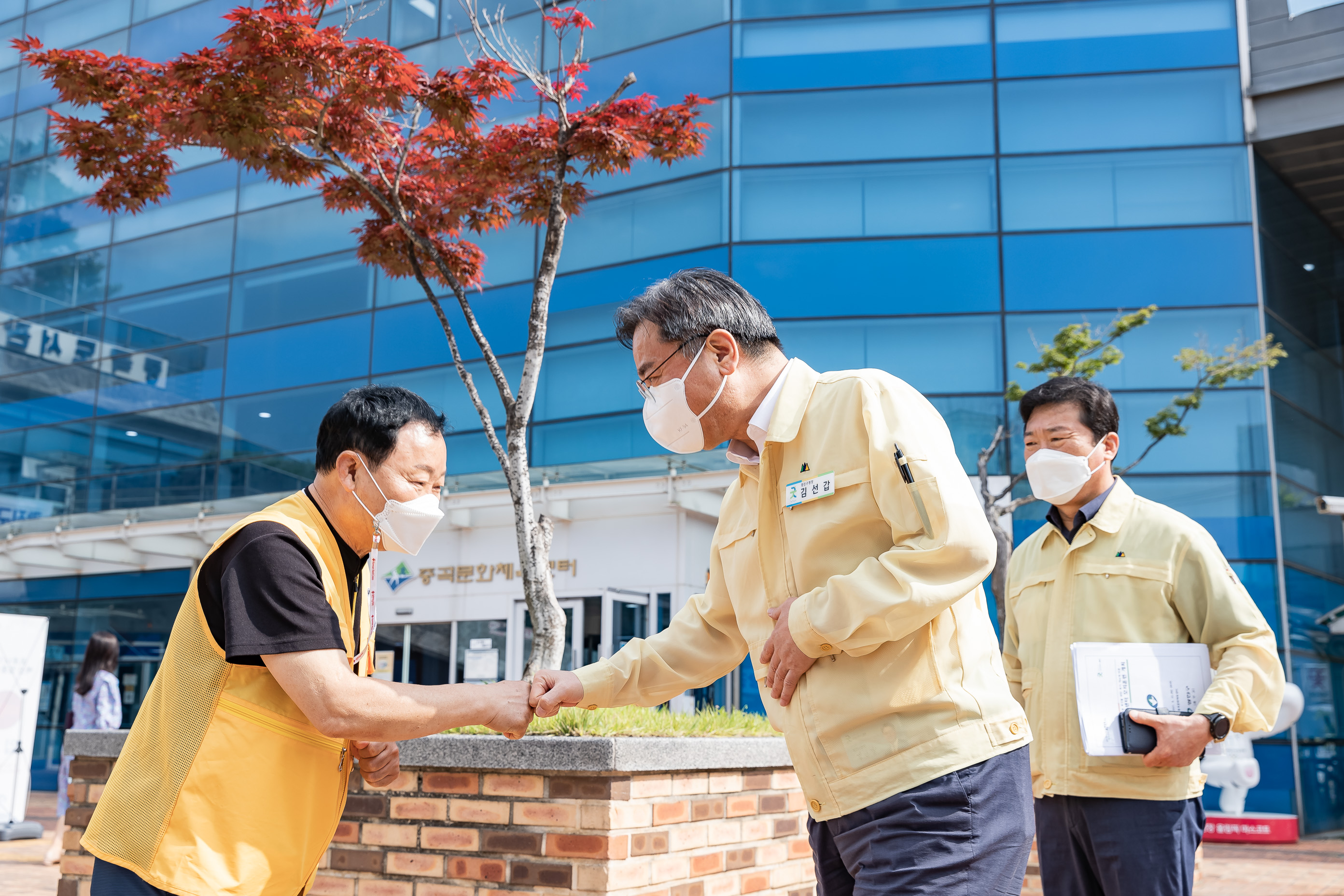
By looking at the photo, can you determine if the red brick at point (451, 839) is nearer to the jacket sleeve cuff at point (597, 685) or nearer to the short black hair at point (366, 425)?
the jacket sleeve cuff at point (597, 685)

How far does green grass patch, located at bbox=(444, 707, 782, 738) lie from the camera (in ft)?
15.1

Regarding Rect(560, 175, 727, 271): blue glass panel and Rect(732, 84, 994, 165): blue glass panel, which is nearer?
Rect(732, 84, 994, 165): blue glass panel

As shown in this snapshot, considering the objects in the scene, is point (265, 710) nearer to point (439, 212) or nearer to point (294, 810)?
point (294, 810)

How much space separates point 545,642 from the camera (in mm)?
6145

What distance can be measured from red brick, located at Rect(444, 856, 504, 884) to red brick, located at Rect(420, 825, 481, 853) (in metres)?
0.03

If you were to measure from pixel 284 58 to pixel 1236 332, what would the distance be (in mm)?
13548

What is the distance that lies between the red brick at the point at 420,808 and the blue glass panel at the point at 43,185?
23.2 meters

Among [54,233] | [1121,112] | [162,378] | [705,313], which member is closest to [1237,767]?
[1121,112]

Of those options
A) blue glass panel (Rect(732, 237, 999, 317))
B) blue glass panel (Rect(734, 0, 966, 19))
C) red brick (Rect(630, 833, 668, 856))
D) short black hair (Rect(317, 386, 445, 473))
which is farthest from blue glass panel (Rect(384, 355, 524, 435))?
short black hair (Rect(317, 386, 445, 473))

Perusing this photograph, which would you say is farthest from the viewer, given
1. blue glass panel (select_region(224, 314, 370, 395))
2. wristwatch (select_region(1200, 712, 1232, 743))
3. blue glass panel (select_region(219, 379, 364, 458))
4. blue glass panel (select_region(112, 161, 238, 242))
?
blue glass panel (select_region(112, 161, 238, 242))

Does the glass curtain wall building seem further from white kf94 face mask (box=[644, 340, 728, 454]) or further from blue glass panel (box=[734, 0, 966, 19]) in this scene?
white kf94 face mask (box=[644, 340, 728, 454])

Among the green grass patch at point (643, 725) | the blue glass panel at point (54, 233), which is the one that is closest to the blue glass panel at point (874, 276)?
the green grass patch at point (643, 725)

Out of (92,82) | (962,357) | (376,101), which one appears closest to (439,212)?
(376,101)

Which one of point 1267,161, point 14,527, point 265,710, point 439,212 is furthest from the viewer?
point 14,527
